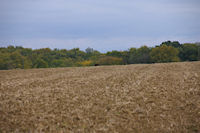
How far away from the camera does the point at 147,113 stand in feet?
14.4

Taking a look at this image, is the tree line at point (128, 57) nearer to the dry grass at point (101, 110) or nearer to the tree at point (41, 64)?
the tree at point (41, 64)

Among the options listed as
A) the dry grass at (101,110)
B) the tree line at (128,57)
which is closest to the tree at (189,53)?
the tree line at (128,57)

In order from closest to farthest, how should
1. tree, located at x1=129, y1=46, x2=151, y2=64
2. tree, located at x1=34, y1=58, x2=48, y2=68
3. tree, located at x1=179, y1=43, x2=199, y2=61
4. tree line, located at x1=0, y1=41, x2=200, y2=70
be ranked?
tree line, located at x1=0, y1=41, x2=200, y2=70 < tree, located at x1=179, y1=43, x2=199, y2=61 < tree, located at x1=129, y1=46, x2=151, y2=64 < tree, located at x1=34, y1=58, x2=48, y2=68

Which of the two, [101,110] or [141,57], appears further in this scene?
[141,57]

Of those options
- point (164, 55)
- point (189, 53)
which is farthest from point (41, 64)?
point (189, 53)

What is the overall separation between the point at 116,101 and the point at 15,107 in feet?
8.50

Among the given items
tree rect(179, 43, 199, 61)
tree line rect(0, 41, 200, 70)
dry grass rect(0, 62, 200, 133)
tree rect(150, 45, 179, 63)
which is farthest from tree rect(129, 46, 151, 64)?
dry grass rect(0, 62, 200, 133)

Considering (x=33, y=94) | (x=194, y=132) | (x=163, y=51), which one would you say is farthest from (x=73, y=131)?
(x=163, y=51)

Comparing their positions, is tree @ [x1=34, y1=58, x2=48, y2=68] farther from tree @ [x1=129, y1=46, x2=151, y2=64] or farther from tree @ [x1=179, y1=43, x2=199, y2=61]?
tree @ [x1=179, y1=43, x2=199, y2=61]

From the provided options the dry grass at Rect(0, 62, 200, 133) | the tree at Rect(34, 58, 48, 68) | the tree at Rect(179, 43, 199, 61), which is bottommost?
the dry grass at Rect(0, 62, 200, 133)

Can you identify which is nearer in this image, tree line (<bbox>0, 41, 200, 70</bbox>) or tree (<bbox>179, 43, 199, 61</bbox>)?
tree line (<bbox>0, 41, 200, 70</bbox>)

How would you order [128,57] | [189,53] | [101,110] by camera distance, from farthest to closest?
1. [128,57]
2. [189,53]
3. [101,110]

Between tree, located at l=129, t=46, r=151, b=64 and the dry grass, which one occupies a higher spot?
tree, located at l=129, t=46, r=151, b=64

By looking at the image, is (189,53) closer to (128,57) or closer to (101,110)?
(128,57)
